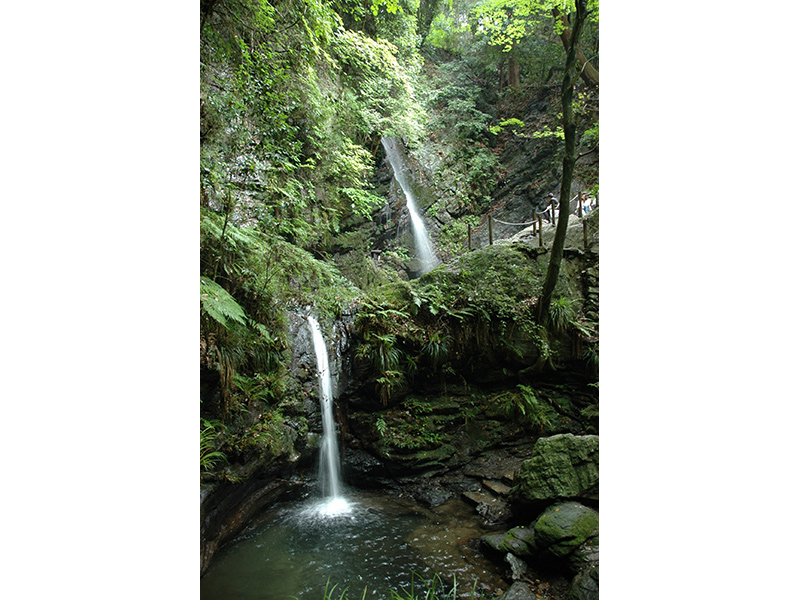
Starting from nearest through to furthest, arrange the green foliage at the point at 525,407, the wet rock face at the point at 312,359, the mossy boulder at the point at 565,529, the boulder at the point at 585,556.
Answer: the boulder at the point at 585,556 → the mossy boulder at the point at 565,529 → the wet rock face at the point at 312,359 → the green foliage at the point at 525,407

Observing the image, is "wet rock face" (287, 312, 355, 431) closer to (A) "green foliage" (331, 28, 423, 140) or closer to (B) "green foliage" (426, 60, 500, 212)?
(A) "green foliage" (331, 28, 423, 140)

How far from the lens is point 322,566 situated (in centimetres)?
371

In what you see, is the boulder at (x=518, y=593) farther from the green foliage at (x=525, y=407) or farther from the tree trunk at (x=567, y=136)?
the tree trunk at (x=567, y=136)

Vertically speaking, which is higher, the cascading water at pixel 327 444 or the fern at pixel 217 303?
the fern at pixel 217 303

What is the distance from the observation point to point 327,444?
559cm

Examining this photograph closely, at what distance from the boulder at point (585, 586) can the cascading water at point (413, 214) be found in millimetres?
9494

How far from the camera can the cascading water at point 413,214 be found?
12305 mm

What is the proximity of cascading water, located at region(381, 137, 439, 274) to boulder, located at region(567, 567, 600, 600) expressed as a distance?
31.1 feet

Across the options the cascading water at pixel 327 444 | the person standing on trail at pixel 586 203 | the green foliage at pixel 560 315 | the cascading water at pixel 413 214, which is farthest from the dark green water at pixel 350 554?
the cascading water at pixel 413 214

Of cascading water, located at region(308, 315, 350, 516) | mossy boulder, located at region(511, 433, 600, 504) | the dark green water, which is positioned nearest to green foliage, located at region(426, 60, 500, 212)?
cascading water, located at region(308, 315, 350, 516)

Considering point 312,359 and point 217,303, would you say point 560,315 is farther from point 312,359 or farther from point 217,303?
point 217,303
